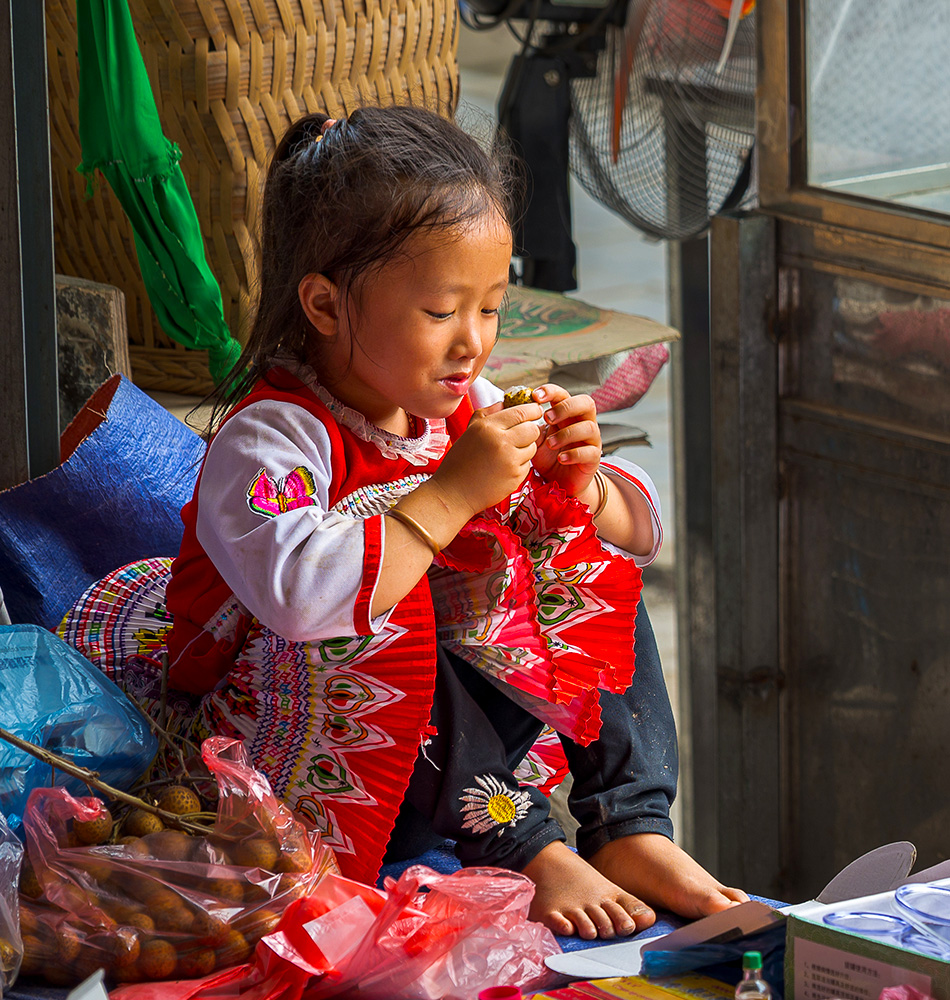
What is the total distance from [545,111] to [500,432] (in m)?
1.84

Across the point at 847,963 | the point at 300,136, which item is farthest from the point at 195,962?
the point at 300,136

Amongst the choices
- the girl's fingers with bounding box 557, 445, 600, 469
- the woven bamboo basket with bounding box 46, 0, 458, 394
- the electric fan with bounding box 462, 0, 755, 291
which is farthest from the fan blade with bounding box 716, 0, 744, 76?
the girl's fingers with bounding box 557, 445, 600, 469

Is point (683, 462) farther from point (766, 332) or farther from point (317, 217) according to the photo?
point (317, 217)

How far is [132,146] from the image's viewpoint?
1.45 m

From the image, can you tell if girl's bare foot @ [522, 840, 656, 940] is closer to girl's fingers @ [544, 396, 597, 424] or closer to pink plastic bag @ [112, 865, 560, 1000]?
pink plastic bag @ [112, 865, 560, 1000]

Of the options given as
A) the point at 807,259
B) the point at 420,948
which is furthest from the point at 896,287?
the point at 420,948

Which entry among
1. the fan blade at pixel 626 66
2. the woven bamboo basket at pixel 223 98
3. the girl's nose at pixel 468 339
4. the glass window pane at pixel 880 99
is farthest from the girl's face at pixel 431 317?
the fan blade at pixel 626 66

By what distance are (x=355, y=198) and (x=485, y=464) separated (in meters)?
0.26

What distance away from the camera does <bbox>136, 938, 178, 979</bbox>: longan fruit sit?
0.98m

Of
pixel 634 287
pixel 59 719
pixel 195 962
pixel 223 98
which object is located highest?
pixel 223 98

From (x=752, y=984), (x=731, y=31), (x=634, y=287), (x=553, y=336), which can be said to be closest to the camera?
(x=752, y=984)

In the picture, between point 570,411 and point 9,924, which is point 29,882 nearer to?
point 9,924

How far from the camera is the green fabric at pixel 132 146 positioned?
1.45 metres

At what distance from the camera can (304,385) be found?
1182mm
